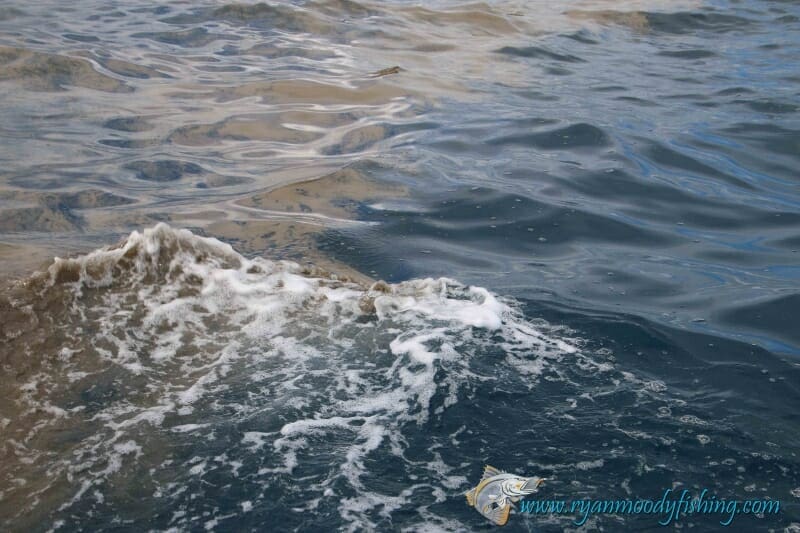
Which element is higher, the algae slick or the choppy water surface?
the choppy water surface

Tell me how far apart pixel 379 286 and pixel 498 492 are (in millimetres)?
1733

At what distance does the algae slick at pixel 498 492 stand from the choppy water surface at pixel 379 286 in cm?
6

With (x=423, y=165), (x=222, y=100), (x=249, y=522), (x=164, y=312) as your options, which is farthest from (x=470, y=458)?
(x=222, y=100)

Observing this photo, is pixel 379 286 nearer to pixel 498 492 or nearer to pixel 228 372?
pixel 228 372

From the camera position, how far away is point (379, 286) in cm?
418

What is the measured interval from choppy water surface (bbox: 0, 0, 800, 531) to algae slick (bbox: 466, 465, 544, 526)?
55mm

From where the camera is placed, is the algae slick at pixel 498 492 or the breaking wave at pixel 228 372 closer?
the algae slick at pixel 498 492

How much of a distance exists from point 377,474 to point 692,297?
2474 mm

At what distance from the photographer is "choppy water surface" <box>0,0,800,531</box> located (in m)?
2.74

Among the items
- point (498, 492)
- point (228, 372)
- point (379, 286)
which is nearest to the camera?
point (498, 492)

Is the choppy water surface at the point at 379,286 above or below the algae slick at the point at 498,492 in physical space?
above

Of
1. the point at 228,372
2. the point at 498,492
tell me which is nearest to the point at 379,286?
the point at 228,372

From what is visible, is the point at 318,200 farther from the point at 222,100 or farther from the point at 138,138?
the point at 222,100

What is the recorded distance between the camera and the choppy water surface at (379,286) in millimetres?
2738
